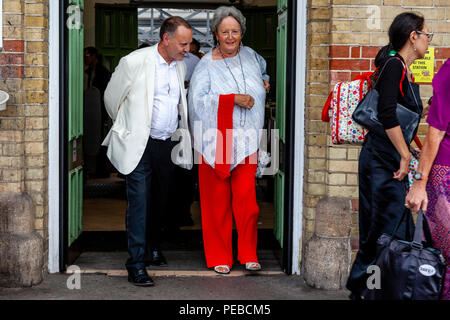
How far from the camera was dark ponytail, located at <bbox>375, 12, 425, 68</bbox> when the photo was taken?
12.8ft

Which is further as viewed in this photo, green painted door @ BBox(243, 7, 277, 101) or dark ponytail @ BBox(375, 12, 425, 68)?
green painted door @ BBox(243, 7, 277, 101)

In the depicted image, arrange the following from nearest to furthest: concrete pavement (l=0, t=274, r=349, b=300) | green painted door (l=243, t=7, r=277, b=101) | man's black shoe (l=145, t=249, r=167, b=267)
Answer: concrete pavement (l=0, t=274, r=349, b=300) < man's black shoe (l=145, t=249, r=167, b=267) < green painted door (l=243, t=7, r=277, b=101)

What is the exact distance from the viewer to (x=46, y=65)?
5055 millimetres

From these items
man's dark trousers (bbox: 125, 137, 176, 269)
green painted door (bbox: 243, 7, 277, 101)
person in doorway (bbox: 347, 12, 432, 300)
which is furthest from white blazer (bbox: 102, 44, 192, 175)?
green painted door (bbox: 243, 7, 277, 101)

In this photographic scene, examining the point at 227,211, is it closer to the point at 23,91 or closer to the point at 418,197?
the point at 23,91

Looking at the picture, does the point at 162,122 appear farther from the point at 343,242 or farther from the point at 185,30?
the point at 343,242

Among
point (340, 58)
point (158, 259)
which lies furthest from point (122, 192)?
point (340, 58)

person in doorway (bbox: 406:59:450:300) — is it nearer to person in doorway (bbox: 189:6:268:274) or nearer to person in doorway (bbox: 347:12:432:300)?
person in doorway (bbox: 347:12:432:300)

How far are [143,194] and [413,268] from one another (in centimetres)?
219

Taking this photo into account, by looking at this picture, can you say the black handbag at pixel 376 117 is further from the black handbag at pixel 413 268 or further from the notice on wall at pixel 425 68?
the notice on wall at pixel 425 68

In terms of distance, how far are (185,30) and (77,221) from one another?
6.17ft

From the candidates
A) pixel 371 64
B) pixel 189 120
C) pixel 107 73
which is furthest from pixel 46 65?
pixel 107 73

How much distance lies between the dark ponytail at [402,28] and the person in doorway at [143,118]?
1.59 metres

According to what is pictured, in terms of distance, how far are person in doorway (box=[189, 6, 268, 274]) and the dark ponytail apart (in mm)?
1425
